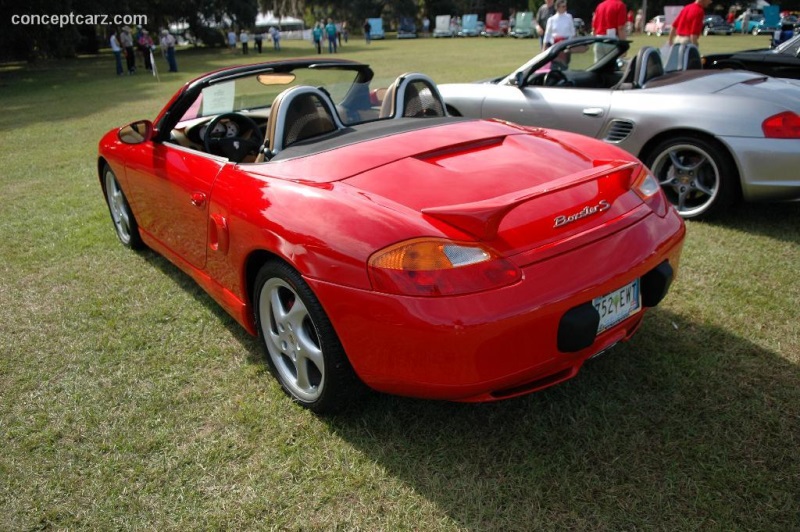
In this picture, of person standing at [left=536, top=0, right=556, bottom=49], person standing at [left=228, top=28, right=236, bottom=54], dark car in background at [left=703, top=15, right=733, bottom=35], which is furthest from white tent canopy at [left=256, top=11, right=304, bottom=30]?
person standing at [left=536, top=0, right=556, bottom=49]

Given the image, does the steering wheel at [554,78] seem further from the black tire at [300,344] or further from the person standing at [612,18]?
the person standing at [612,18]

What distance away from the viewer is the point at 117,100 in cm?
1495

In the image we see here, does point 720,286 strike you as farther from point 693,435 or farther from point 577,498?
point 577,498

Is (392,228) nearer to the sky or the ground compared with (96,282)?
nearer to the sky

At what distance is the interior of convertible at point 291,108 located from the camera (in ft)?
9.34

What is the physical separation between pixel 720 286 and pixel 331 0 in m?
65.7

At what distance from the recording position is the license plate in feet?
6.96

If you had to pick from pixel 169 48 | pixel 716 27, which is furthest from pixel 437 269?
pixel 716 27

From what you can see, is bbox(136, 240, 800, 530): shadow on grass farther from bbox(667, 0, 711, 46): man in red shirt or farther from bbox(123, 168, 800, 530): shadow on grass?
bbox(667, 0, 711, 46): man in red shirt

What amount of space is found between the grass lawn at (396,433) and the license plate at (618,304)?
44 cm

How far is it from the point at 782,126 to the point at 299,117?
326 centimetres

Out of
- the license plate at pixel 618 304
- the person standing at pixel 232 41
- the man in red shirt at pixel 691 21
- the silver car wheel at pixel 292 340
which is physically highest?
the person standing at pixel 232 41

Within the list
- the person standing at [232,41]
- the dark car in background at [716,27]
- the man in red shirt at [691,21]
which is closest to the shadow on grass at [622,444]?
the man in red shirt at [691,21]

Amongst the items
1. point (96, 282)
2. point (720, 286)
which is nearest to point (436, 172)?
point (720, 286)
